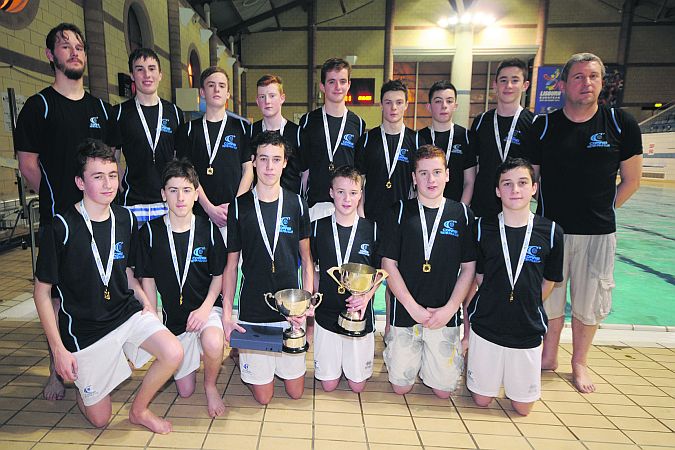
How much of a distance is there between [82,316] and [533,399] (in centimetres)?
294

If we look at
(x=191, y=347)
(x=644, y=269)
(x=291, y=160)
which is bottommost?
(x=644, y=269)

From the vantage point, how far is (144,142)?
10.5 feet

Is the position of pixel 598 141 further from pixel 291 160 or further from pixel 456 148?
pixel 291 160

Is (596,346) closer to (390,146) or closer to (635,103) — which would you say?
Answer: (390,146)

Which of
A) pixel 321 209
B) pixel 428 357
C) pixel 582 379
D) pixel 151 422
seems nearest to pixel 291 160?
pixel 321 209

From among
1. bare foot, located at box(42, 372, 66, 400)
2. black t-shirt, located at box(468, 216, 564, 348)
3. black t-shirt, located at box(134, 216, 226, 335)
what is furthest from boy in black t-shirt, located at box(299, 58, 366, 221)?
bare foot, located at box(42, 372, 66, 400)

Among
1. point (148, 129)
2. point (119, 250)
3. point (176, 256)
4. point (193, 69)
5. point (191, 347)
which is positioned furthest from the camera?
point (193, 69)

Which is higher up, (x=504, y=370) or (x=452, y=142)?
(x=452, y=142)

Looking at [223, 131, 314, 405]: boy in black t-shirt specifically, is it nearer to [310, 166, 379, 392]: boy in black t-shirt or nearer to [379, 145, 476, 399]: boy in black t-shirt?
[310, 166, 379, 392]: boy in black t-shirt

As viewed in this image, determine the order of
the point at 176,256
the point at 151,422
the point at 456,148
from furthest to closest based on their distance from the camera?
1. the point at 456,148
2. the point at 176,256
3. the point at 151,422

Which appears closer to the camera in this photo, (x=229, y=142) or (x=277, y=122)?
(x=229, y=142)

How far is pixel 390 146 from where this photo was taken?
342cm

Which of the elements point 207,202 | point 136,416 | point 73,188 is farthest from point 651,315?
point 73,188

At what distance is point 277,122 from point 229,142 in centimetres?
Answer: 45
